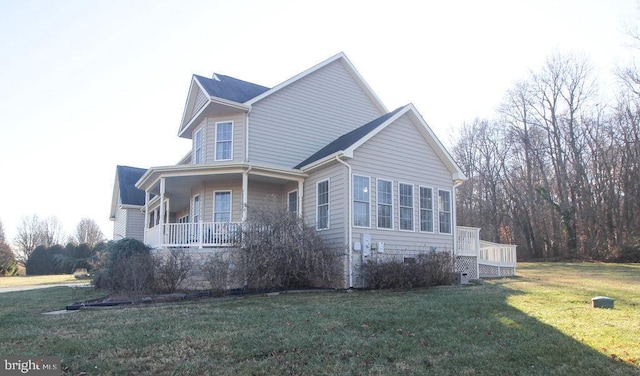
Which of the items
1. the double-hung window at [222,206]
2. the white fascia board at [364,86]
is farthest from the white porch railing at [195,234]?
the white fascia board at [364,86]

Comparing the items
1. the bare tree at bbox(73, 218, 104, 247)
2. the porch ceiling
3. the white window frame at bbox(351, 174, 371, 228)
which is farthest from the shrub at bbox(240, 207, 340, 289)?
the bare tree at bbox(73, 218, 104, 247)

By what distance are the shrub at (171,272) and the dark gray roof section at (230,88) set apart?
21.8 feet

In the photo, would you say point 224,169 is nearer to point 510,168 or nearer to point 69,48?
point 69,48

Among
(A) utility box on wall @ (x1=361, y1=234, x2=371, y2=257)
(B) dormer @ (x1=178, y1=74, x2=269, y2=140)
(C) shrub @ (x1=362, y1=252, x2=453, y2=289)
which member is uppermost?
(B) dormer @ (x1=178, y1=74, x2=269, y2=140)

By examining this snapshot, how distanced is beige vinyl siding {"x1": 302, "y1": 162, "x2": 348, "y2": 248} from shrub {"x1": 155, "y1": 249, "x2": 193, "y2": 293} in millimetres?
3878

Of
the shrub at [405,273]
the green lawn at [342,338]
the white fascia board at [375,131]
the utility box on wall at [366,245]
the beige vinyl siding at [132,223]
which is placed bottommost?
the green lawn at [342,338]

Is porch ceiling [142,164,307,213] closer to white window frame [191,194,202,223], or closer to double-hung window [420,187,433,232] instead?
white window frame [191,194,202,223]

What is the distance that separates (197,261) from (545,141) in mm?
31923

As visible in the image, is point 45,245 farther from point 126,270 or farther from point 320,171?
point 320,171

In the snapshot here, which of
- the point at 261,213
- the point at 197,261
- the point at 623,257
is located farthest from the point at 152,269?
the point at 623,257

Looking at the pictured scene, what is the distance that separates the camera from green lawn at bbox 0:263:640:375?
16.3ft

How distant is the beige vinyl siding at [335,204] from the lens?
1370cm

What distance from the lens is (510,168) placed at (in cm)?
3881

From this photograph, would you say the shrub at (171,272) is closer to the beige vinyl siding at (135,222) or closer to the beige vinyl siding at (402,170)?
the beige vinyl siding at (402,170)
